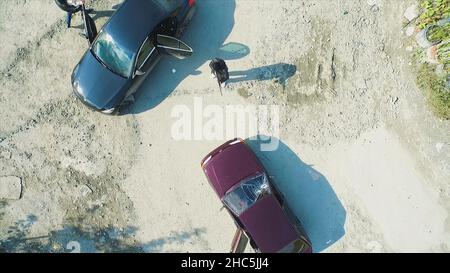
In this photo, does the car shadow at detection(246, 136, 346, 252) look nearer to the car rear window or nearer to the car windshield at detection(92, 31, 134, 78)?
the car windshield at detection(92, 31, 134, 78)

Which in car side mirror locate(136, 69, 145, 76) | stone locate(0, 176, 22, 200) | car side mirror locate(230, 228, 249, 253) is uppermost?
car side mirror locate(136, 69, 145, 76)

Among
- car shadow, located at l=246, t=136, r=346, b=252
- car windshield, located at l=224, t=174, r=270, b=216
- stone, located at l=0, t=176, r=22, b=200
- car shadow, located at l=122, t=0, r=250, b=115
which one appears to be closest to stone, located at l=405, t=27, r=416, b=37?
car shadow, located at l=246, t=136, r=346, b=252

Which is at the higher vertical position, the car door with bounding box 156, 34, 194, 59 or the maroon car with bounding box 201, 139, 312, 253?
the car door with bounding box 156, 34, 194, 59

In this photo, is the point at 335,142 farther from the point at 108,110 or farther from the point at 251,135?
the point at 108,110

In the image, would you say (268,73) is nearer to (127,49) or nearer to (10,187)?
(127,49)

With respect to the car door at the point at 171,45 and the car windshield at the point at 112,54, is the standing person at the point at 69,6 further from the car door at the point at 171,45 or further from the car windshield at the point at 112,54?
the car door at the point at 171,45

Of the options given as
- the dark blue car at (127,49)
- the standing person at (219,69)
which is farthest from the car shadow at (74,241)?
the standing person at (219,69)

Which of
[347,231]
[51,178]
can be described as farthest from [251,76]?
[51,178]
